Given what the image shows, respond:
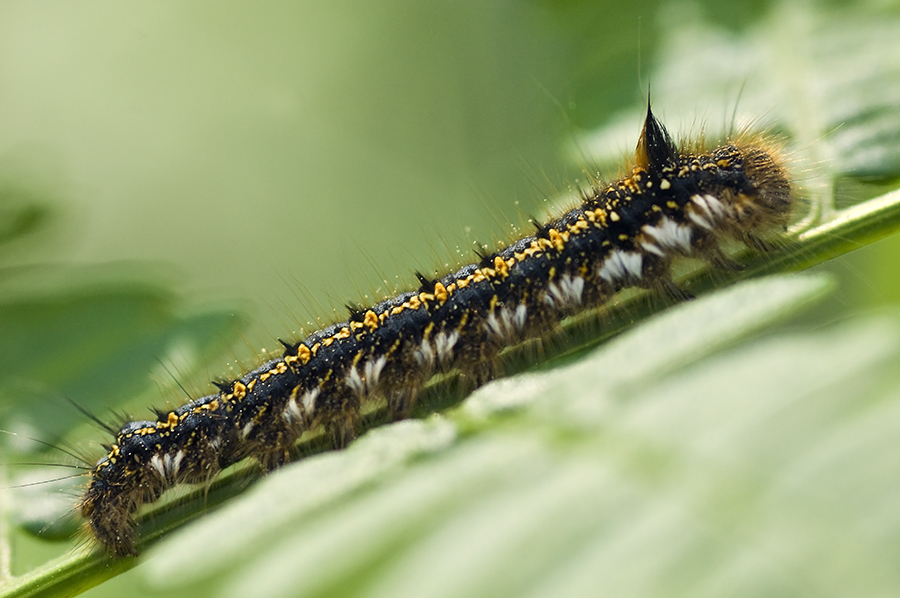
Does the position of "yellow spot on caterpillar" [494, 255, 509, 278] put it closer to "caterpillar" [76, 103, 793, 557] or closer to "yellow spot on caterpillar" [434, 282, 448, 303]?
"caterpillar" [76, 103, 793, 557]

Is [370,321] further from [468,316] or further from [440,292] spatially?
[468,316]

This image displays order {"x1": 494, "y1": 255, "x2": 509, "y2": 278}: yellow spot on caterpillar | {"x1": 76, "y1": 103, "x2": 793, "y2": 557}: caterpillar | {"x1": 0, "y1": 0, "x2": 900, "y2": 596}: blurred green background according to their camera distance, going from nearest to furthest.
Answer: {"x1": 76, "y1": 103, "x2": 793, "y2": 557}: caterpillar < {"x1": 494, "y1": 255, "x2": 509, "y2": 278}: yellow spot on caterpillar < {"x1": 0, "y1": 0, "x2": 900, "y2": 596}: blurred green background

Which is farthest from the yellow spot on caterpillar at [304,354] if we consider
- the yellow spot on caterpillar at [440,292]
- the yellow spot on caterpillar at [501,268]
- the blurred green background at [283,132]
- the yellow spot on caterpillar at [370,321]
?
the blurred green background at [283,132]

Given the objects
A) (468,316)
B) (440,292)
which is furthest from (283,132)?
(468,316)

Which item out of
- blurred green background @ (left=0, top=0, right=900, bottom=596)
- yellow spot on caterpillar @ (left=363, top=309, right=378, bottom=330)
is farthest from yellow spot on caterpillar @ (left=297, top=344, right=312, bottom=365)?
blurred green background @ (left=0, top=0, right=900, bottom=596)

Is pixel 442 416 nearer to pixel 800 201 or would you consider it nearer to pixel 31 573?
pixel 31 573

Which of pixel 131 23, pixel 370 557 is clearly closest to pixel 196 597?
pixel 370 557

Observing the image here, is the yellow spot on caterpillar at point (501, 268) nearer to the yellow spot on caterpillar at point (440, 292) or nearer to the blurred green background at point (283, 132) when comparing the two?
the yellow spot on caterpillar at point (440, 292)

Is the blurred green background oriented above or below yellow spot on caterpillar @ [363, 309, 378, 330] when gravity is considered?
above
